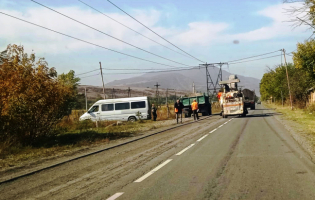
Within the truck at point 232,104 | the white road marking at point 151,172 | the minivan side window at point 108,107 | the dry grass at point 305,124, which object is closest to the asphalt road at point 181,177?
the white road marking at point 151,172

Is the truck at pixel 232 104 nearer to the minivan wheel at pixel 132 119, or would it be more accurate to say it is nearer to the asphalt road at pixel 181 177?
the minivan wheel at pixel 132 119

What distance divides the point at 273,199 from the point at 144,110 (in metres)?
24.9

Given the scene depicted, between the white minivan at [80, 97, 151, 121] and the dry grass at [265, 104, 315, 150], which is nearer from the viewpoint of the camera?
the dry grass at [265, 104, 315, 150]

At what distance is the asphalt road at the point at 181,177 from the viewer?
5.94 meters

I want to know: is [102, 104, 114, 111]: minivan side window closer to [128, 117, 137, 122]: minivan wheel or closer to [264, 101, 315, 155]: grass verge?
[128, 117, 137, 122]: minivan wheel

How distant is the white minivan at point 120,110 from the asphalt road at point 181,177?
1906cm

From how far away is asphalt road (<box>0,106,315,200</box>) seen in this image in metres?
5.94

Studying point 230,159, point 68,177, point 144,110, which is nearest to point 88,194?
point 68,177

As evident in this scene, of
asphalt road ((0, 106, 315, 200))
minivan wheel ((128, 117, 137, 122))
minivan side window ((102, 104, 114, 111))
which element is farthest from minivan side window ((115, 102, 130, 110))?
asphalt road ((0, 106, 315, 200))

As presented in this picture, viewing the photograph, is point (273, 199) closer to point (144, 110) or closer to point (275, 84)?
point (144, 110)

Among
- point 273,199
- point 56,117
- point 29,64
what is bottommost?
point 273,199

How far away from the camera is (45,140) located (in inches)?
607

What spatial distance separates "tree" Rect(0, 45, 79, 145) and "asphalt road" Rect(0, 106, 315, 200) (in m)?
4.58

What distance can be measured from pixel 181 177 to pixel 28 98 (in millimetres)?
9001
